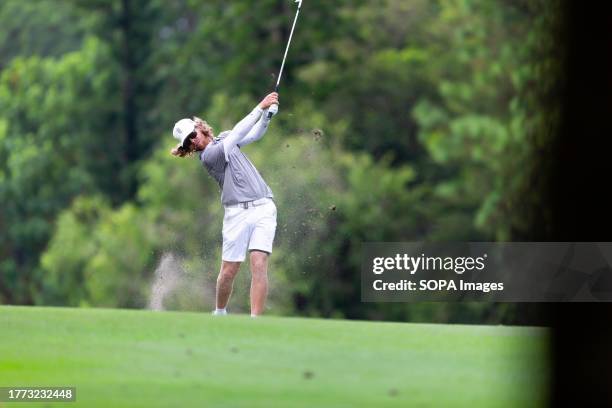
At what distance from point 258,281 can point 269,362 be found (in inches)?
Result: 125

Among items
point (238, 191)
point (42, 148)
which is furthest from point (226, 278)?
point (42, 148)

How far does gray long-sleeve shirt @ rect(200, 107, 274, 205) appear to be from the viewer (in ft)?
44.9

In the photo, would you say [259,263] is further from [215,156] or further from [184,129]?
[184,129]

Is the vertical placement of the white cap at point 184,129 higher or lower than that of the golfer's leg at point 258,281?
higher

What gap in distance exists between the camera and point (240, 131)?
536 inches

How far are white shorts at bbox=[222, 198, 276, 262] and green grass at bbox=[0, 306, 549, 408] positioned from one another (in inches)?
40.4

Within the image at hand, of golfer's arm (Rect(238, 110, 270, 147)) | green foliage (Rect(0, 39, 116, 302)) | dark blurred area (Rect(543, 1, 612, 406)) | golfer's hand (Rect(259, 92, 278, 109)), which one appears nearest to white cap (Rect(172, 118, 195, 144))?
golfer's arm (Rect(238, 110, 270, 147))

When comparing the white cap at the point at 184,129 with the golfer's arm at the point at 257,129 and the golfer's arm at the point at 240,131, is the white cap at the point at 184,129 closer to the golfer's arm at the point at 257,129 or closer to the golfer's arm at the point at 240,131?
the golfer's arm at the point at 240,131

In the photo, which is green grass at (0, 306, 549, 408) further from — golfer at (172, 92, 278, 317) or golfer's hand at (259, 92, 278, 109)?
golfer's hand at (259, 92, 278, 109)

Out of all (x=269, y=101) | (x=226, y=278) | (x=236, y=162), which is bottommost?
(x=226, y=278)

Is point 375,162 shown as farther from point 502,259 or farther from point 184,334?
point 184,334

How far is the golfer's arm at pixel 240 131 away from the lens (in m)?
13.6

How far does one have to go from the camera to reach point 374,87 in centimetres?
4391

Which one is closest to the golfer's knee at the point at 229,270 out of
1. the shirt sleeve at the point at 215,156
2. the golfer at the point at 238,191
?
the golfer at the point at 238,191
